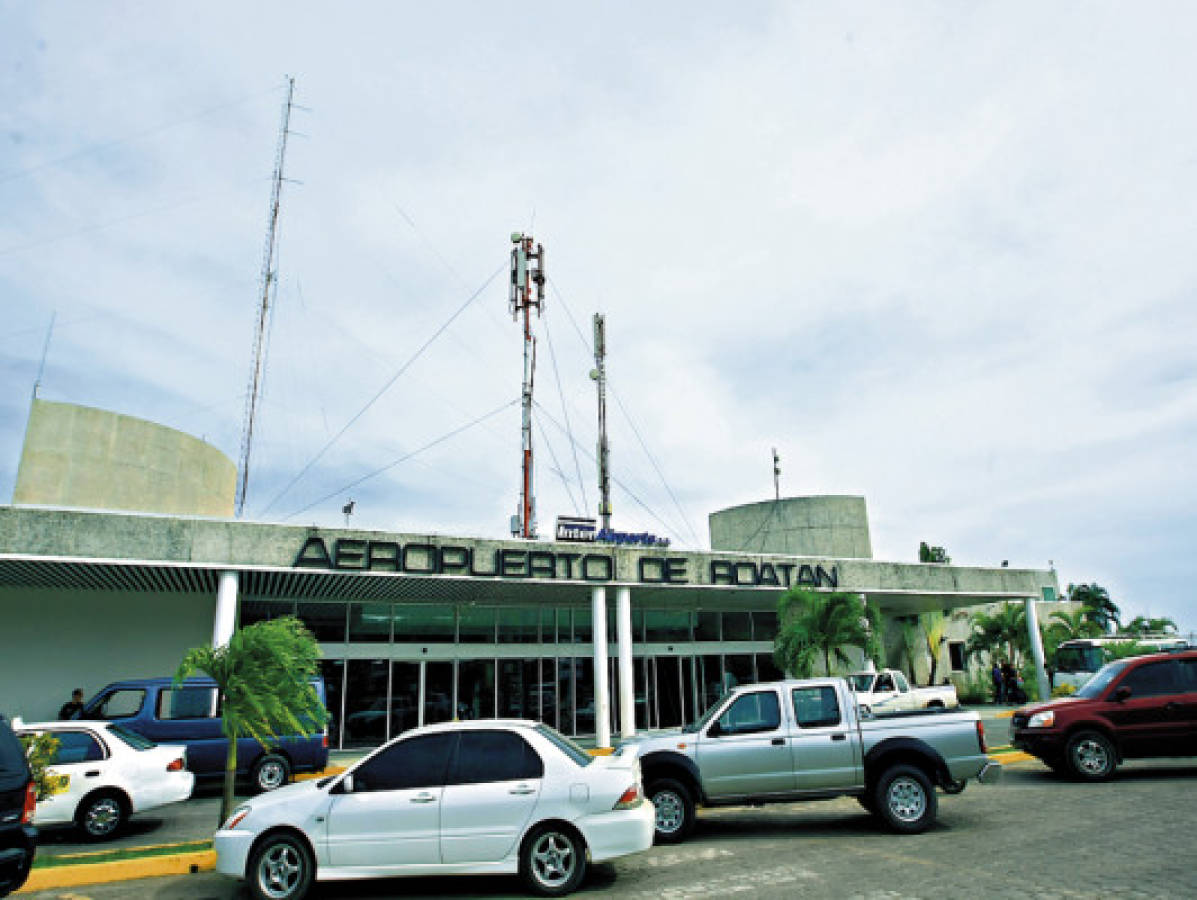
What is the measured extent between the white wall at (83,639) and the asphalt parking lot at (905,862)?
45.0ft

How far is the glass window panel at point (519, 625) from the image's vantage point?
77.8 feet

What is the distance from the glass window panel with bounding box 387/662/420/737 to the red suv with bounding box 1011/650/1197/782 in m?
15.8

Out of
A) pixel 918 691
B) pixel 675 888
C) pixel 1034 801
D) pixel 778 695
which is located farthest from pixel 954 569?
pixel 675 888

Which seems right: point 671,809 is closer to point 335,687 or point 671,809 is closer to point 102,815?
point 102,815

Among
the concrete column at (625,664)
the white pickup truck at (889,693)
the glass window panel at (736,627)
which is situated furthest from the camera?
the glass window panel at (736,627)

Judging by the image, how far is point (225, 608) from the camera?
54.2ft

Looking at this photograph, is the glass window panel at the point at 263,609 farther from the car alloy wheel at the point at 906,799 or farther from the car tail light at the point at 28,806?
the car alloy wheel at the point at 906,799

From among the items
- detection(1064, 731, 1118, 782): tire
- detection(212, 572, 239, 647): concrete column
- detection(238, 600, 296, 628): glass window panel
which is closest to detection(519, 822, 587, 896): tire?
detection(1064, 731, 1118, 782): tire

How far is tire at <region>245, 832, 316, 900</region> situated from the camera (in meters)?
6.88

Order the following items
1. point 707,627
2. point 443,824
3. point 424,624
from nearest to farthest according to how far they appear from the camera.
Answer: point 443,824 < point 424,624 < point 707,627

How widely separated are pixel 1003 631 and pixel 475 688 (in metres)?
22.8

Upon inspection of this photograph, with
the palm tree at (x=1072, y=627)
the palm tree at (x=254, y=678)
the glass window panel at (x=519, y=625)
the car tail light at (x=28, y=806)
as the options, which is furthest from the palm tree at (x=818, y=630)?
the palm tree at (x=1072, y=627)

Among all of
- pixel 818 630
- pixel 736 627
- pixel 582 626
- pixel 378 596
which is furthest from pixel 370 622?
pixel 736 627

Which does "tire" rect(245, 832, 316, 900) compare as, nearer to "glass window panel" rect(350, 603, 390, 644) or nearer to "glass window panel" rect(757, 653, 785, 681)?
"glass window panel" rect(350, 603, 390, 644)
